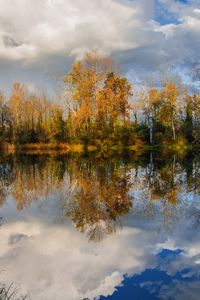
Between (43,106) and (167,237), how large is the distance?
64.7 m

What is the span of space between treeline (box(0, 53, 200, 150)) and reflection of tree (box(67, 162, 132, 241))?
32.3m

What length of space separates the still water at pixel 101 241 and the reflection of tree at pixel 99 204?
A: 1.1 inches

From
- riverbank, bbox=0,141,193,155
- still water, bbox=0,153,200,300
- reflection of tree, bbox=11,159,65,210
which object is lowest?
still water, bbox=0,153,200,300

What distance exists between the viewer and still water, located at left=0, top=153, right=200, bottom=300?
6312mm

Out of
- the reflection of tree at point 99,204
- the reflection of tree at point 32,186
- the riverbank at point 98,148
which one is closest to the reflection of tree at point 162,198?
the reflection of tree at point 99,204

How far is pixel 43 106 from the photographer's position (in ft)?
236

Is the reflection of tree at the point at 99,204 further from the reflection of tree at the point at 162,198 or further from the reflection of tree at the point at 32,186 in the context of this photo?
the reflection of tree at the point at 32,186

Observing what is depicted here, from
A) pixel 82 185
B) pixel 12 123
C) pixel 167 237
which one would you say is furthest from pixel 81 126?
pixel 167 237

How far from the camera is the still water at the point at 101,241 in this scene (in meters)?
6.31

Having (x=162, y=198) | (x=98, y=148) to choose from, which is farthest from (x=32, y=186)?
(x=98, y=148)

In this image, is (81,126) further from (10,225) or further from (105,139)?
(10,225)

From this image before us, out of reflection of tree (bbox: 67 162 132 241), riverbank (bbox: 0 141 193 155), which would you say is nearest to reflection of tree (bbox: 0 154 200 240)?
reflection of tree (bbox: 67 162 132 241)

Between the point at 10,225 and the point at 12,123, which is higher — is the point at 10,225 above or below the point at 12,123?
below

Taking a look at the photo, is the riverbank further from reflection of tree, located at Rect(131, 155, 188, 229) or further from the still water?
the still water
